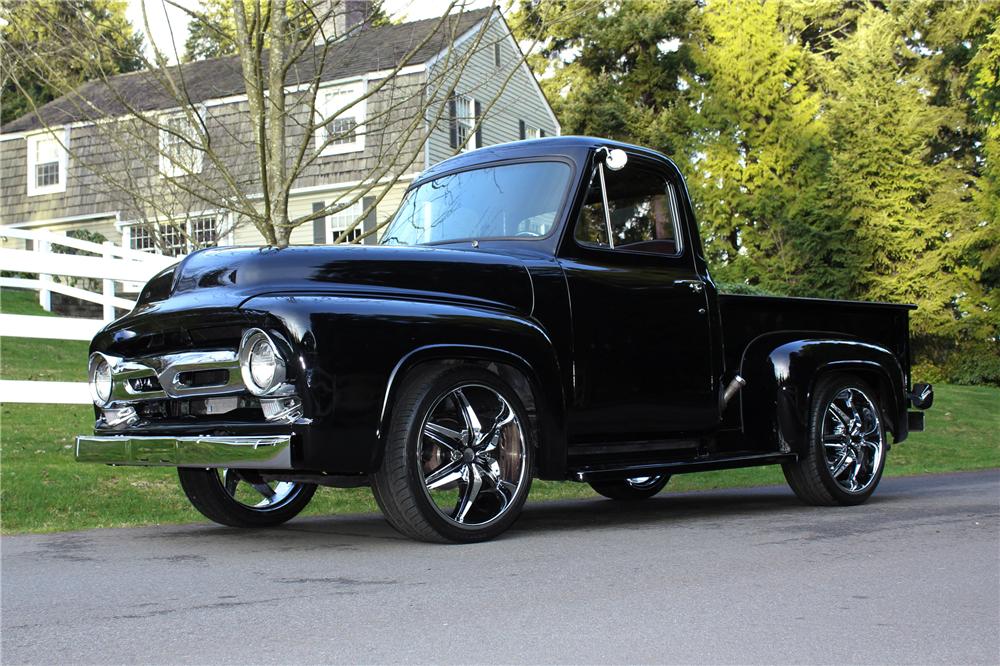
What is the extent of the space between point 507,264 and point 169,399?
1.96m

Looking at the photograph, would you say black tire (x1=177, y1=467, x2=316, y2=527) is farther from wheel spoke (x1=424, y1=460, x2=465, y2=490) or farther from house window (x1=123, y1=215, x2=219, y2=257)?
house window (x1=123, y1=215, x2=219, y2=257)

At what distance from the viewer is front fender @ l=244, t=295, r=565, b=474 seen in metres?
5.44

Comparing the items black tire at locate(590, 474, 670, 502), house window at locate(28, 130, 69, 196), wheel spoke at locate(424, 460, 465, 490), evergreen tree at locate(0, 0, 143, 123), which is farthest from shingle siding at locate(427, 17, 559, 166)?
wheel spoke at locate(424, 460, 465, 490)

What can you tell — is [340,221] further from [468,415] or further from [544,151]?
[468,415]

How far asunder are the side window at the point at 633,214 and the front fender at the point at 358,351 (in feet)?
4.43

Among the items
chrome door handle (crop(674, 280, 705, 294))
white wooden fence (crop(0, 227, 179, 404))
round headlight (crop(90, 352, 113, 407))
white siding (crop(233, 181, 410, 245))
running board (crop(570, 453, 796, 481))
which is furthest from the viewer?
white siding (crop(233, 181, 410, 245))

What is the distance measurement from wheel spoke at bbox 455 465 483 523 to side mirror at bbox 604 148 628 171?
2273mm

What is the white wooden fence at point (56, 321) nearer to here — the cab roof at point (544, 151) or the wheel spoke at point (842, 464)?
the cab roof at point (544, 151)

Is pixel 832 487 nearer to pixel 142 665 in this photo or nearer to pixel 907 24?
pixel 142 665

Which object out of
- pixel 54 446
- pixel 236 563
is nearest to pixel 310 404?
pixel 236 563

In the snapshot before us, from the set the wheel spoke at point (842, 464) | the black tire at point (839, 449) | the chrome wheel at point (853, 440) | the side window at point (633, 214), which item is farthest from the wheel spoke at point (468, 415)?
the wheel spoke at point (842, 464)

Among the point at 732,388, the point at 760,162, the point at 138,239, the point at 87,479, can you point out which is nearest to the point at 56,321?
the point at 87,479

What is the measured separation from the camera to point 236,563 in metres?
5.61

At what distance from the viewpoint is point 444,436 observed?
5988mm
